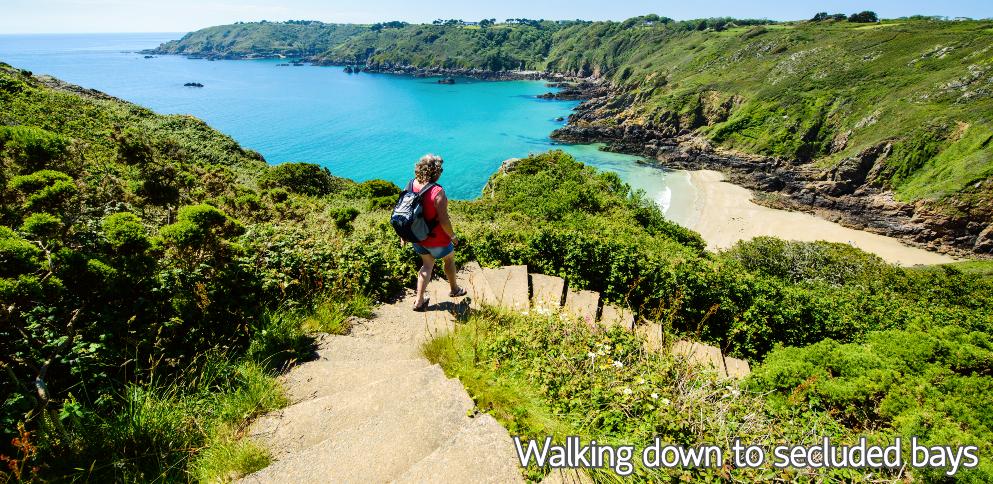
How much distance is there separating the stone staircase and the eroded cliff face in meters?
43.3

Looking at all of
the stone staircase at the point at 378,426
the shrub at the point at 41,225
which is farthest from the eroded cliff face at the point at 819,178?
the shrub at the point at 41,225

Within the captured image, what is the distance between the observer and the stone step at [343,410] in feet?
10.2

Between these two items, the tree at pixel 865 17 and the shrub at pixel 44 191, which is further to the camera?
the tree at pixel 865 17

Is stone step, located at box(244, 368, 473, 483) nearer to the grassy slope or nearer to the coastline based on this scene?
the coastline

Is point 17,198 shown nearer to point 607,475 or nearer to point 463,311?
point 463,311

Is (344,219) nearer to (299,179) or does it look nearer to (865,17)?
(299,179)

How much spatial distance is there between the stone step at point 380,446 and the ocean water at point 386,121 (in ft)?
126

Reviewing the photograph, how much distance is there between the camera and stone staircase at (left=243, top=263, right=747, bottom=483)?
9.05ft

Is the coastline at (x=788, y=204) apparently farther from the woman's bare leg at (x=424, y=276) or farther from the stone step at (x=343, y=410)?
the stone step at (x=343, y=410)

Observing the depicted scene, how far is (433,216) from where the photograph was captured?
544 cm

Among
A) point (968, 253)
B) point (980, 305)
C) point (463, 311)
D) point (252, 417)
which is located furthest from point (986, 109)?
point (252, 417)

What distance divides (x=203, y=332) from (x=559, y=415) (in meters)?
3.46

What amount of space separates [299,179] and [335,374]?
24.9 meters

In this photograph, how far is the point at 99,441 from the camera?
2.65 metres
